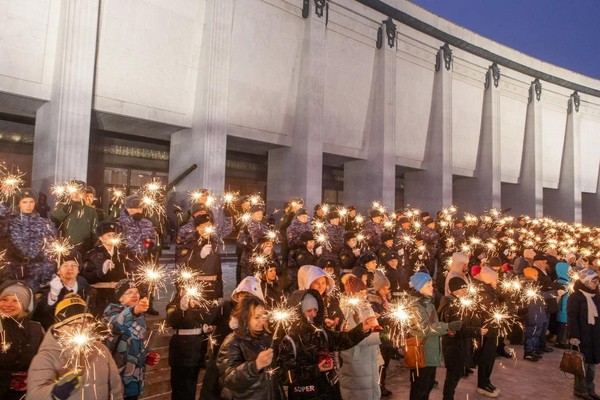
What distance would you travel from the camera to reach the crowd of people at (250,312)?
3.38 m

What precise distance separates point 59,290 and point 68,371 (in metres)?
1.89

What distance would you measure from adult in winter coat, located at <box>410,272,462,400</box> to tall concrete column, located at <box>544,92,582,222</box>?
31807mm

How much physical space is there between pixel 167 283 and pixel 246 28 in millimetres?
10854

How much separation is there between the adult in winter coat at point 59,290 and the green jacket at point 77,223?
75.0 inches

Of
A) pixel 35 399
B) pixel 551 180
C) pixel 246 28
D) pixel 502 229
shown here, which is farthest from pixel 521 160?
pixel 35 399

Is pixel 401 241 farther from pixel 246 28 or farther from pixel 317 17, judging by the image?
pixel 317 17

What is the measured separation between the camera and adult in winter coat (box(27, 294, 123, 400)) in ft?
9.75

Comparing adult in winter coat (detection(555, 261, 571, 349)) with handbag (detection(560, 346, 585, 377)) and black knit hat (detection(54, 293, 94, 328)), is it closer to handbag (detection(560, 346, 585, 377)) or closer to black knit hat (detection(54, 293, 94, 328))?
handbag (detection(560, 346, 585, 377))

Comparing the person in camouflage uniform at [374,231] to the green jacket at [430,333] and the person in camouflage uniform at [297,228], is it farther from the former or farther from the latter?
the green jacket at [430,333]

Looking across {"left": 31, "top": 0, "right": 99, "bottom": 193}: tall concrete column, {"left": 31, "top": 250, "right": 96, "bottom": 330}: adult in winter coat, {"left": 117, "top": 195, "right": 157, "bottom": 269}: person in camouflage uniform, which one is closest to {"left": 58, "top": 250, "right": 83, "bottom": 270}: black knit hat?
{"left": 31, "top": 250, "right": 96, "bottom": 330}: adult in winter coat

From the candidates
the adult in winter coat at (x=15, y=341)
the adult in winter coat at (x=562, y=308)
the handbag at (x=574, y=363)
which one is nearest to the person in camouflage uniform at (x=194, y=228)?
the adult in winter coat at (x=15, y=341)

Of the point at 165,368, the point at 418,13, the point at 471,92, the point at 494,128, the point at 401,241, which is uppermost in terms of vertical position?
the point at 418,13

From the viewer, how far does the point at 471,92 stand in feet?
87.1

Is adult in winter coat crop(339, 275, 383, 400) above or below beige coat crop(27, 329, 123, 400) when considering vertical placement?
below
